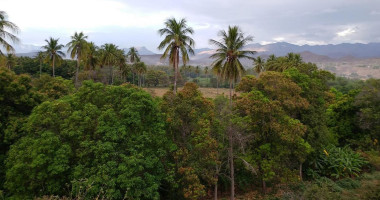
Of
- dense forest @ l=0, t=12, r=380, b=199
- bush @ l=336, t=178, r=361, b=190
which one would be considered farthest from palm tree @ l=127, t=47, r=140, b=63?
bush @ l=336, t=178, r=361, b=190

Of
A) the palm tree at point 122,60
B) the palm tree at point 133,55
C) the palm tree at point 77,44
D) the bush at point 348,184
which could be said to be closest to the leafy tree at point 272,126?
the bush at point 348,184

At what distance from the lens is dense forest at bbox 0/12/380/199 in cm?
1261

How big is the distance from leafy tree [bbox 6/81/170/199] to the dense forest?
0.06 m

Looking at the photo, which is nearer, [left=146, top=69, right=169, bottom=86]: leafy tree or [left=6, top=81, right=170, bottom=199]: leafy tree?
[left=6, top=81, right=170, bottom=199]: leafy tree

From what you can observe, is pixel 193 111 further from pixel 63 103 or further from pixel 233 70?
pixel 63 103

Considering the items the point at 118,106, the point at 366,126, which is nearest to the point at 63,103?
the point at 118,106

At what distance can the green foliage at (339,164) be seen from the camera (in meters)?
22.4

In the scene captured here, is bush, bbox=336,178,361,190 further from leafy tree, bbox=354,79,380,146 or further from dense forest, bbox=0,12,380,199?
→ leafy tree, bbox=354,79,380,146

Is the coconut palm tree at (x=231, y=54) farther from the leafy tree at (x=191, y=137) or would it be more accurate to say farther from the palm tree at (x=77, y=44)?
the palm tree at (x=77, y=44)

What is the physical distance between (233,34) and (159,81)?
73.1 metres

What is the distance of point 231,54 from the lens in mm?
17562

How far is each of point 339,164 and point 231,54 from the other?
16.3 m

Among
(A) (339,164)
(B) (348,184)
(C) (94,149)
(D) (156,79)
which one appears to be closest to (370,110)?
(A) (339,164)

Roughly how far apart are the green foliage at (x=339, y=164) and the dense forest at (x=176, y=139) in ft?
0.41
